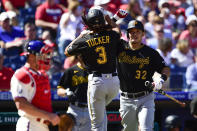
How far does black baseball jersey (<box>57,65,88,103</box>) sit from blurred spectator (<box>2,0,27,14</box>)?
448 cm

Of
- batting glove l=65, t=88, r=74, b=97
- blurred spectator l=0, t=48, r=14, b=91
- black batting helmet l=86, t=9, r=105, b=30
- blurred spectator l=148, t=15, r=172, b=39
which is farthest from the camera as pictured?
blurred spectator l=148, t=15, r=172, b=39

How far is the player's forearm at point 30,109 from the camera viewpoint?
14.3ft

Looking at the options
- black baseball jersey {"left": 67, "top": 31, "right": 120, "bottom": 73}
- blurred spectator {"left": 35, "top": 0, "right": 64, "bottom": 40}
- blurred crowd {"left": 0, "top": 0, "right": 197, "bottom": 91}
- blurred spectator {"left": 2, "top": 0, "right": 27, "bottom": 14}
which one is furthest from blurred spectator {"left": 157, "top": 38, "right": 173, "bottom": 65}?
black baseball jersey {"left": 67, "top": 31, "right": 120, "bottom": 73}

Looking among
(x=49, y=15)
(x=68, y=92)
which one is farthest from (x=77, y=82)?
(x=49, y=15)

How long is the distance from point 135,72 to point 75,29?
4070mm

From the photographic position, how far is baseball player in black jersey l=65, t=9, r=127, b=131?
18.8 ft

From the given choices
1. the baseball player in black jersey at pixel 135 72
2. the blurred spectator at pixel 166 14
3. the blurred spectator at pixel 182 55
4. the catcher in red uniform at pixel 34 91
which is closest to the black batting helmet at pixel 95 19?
the baseball player in black jersey at pixel 135 72

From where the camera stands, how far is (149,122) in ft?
19.9

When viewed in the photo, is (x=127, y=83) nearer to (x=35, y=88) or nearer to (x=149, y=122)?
(x=149, y=122)

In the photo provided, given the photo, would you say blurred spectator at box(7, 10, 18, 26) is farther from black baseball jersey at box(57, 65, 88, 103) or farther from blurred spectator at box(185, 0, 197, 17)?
blurred spectator at box(185, 0, 197, 17)

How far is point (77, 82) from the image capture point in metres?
6.62

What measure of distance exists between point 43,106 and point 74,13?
19.4 feet

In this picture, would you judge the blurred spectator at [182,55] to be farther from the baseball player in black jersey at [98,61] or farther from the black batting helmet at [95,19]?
the black batting helmet at [95,19]

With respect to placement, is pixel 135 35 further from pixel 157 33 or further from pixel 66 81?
pixel 157 33
